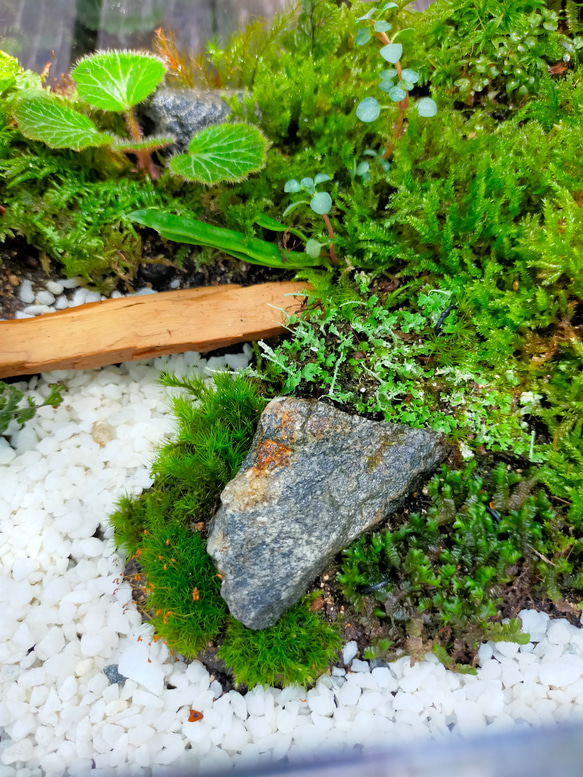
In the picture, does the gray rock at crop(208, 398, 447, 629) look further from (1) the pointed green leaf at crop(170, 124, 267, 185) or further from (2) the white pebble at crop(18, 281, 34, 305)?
(2) the white pebble at crop(18, 281, 34, 305)

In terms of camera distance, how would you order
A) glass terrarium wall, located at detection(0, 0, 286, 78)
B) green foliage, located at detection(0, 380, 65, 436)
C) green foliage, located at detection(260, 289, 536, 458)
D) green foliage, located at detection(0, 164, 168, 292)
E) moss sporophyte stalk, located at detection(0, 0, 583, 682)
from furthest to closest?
glass terrarium wall, located at detection(0, 0, 286, 78)
green foliage, located at detection(0, 164, 168, 292)
green foliage, located at detection(0, 380, 65, 436)
green foliage, located at detection(260, 289, 536, 458)
moss sporophyte stalk, located at detection(0, 0, 583, 682)

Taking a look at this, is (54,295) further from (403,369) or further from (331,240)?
(403,369)

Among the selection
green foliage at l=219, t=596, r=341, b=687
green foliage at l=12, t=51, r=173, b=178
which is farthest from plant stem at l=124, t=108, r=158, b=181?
green foliage at l=219, t=596, r=341, b=687

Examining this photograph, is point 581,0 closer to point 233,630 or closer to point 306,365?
point 306,365

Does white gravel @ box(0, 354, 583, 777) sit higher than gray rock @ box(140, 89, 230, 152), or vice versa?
gray rock @ box(140, 89, 230, 152)

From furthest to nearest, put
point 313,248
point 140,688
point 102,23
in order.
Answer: point 102,23
point 313,248
point 140,688

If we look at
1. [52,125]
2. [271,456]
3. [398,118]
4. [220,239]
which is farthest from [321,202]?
[52,125]

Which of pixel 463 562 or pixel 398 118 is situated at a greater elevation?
pixel 398 118
